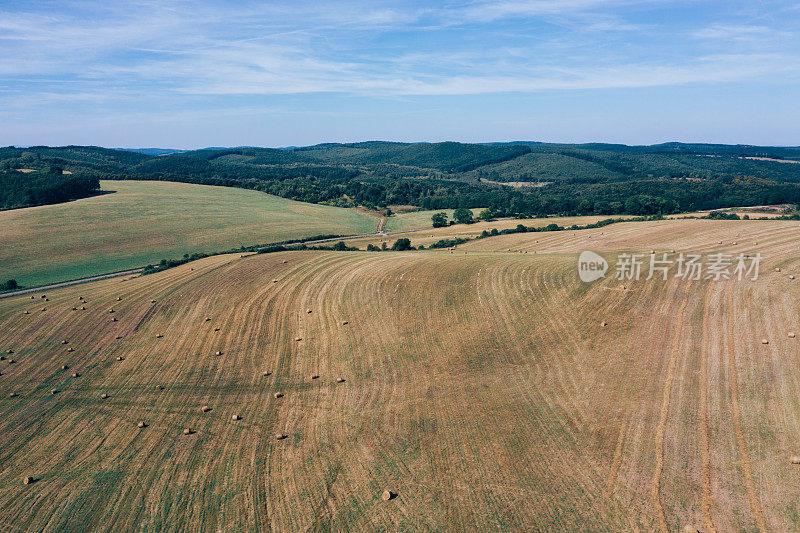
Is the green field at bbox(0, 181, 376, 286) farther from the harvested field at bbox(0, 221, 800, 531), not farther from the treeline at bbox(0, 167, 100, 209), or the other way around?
the harvested field at bbox(0, 221, 800, 531)

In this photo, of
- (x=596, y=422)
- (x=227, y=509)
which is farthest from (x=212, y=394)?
(x=596, y=422)

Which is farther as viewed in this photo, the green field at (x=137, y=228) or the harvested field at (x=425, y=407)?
the green field at (x=137, y=228)

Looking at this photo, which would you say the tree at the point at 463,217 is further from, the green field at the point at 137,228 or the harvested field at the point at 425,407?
the harvested field at the point at 425,407

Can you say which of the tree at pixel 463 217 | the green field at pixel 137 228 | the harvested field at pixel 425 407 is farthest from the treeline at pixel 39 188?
the tree at pixel 463 217

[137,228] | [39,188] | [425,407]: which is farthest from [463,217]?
[39,188]

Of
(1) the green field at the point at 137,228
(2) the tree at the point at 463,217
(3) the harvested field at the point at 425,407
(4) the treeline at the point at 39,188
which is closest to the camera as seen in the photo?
(3) the harvested field at the point at 425,407

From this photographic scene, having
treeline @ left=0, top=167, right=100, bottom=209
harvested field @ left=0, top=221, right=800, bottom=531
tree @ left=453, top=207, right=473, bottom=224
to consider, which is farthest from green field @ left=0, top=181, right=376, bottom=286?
harvested field @ left=0, top=221, right=800, bottom=531
